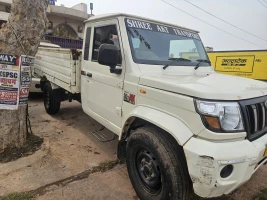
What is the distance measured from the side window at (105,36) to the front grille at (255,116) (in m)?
1.59

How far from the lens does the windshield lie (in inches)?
114

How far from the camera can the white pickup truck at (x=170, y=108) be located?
192 centimetres

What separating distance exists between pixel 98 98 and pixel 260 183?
8.43 feet

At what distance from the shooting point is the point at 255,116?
7.03 ft

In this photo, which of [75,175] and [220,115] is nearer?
[220,115]

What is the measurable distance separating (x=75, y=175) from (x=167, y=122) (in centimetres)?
165

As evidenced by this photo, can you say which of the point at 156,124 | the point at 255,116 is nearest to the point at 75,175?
the point at 156,124

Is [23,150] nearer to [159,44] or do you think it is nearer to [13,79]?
[13,79]

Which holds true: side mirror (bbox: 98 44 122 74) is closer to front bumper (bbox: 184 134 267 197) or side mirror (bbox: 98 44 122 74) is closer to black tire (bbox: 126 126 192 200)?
black tire (bbox: 126 126 192 200)

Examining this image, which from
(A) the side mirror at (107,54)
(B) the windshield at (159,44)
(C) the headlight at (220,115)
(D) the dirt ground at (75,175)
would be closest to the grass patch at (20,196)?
(D) the dirt ground at (75,175)

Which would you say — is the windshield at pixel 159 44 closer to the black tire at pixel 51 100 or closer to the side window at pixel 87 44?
the side window at pixel 87 44

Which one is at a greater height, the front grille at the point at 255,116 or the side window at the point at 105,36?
the side window at the point at 105,36

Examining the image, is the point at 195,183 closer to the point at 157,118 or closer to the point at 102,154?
the point at 157,118

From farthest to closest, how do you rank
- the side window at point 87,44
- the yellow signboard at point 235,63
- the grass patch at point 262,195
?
the yellow signboard at point 235,63, the side window at point 87,44, the grass patch at point 262,195
